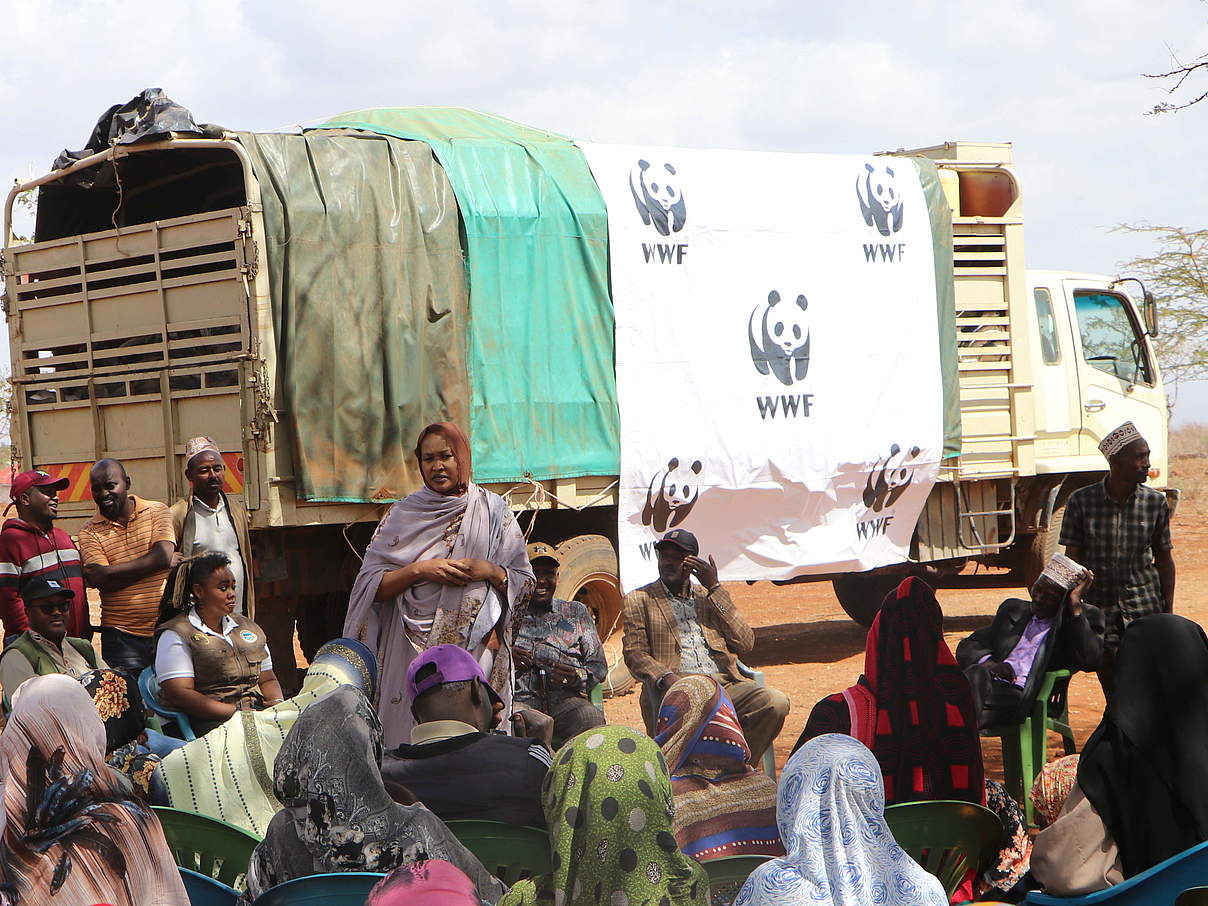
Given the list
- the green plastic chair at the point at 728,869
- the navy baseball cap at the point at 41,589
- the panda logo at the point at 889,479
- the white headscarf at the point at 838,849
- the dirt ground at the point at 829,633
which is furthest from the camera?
the panda logo at the point at 889,479

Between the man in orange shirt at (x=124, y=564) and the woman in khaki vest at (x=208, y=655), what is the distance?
2.96 ft

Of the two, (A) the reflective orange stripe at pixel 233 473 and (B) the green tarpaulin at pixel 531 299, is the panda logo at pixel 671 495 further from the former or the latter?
(A) the reflective orange stripe at pixel 233 473

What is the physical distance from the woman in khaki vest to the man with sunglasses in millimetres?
375

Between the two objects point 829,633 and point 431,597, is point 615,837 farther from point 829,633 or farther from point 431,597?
point 829,633

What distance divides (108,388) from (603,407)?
8.73 ft

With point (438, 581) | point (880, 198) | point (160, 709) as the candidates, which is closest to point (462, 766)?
point (438, 581)

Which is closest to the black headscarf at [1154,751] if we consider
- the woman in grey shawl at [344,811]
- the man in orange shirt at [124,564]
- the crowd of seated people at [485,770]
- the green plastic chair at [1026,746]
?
the crowd of seated people at [485,770]

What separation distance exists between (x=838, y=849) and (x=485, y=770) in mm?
989

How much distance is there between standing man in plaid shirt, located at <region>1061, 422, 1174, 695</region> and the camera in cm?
566

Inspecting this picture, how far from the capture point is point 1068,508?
5.86 meters

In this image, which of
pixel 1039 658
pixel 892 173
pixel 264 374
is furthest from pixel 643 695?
pixel 892 173

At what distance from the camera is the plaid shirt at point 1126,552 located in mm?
5668

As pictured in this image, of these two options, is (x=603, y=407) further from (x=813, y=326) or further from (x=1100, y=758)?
(x=1100, y=758)

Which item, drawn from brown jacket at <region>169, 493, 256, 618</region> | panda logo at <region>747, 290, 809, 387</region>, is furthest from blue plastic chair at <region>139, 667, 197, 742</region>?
panda logo at <region>747, 290, 809, 387</region>
